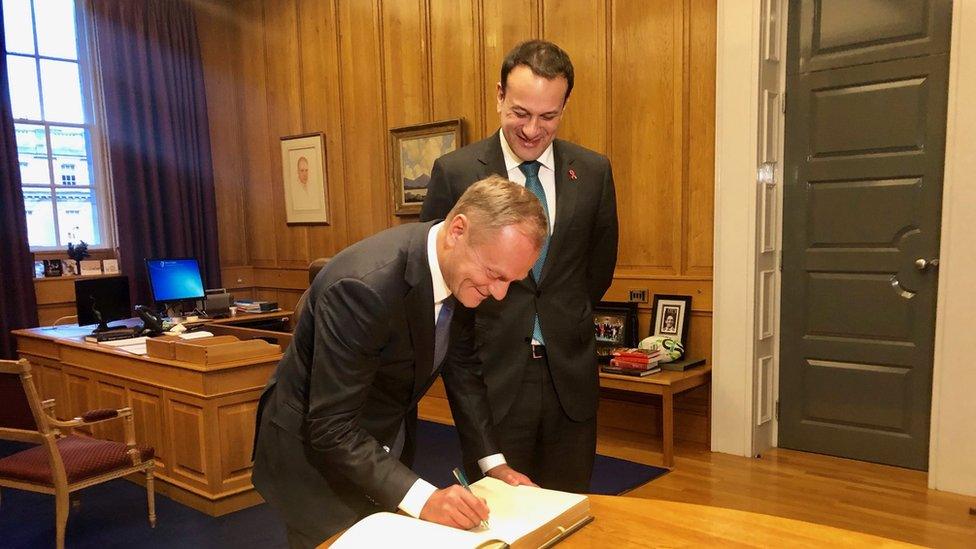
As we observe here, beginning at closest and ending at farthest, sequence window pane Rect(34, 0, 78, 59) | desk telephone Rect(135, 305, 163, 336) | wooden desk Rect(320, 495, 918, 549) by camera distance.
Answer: wooden desk Rect(320, 495, 918, 549)
desk telephone Rect(135, 305, 163, 336)
window pane Rect(34, 0, 78, 59)

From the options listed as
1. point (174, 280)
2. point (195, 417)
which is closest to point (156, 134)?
point (174, 280)

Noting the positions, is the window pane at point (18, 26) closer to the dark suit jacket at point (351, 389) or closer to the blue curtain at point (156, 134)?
the blue curtain at point (156, 134)

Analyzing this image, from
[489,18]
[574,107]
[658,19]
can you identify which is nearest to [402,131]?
[489,18]

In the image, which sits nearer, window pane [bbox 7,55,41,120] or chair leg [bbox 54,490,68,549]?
chair leg [bbox 54,490,68,549]

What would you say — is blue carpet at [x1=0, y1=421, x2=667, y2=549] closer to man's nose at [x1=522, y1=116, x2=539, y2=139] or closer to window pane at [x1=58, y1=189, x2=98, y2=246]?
man's nose at [x1=522, y1=116, x2=539, y2=139]

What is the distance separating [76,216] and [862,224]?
622 centimetres

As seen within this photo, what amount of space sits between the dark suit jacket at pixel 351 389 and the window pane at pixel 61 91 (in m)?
5.87

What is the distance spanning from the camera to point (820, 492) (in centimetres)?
336

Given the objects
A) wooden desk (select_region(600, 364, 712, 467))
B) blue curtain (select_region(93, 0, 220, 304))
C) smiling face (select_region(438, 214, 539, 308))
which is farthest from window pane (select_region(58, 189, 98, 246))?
smiling face (select_region(438, 214, 539, 308))

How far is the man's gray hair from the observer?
1206mm

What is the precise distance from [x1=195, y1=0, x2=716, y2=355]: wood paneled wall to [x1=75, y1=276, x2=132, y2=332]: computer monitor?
1971 millimetres

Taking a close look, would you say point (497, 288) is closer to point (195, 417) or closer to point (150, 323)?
point (195, 417)

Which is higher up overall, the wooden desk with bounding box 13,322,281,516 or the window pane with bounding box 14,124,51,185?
the window pane with bounding box 14,124,51,185

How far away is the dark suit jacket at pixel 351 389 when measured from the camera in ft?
4.11
